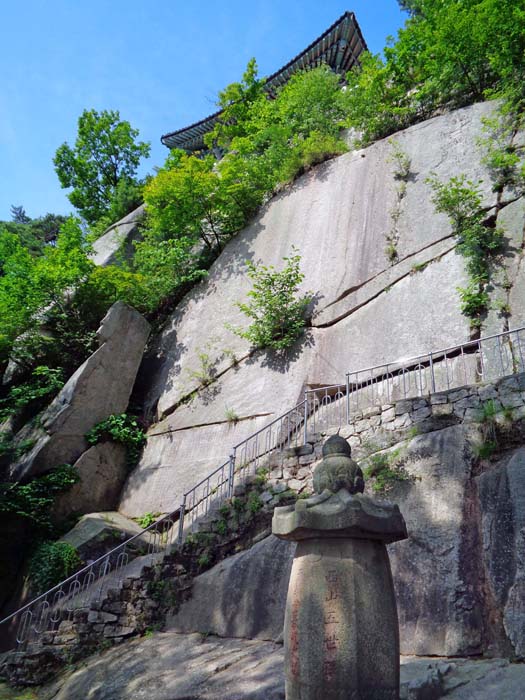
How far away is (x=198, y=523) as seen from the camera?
366 inches

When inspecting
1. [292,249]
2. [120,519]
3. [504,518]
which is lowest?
[504,518]

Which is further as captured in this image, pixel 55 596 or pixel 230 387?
pixel 230 387

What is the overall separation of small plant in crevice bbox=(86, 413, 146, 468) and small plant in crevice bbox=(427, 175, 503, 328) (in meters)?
8.72

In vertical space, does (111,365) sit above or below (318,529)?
above

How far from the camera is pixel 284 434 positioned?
11.0 metres

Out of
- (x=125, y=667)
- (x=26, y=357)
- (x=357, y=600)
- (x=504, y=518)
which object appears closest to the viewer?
(x=357, y=600)

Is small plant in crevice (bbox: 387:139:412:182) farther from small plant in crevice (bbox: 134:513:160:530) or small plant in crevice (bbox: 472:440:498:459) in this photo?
small plant in crevice (bbox: 134:513:160:530)

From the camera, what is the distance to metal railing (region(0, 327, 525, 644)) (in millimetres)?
9445

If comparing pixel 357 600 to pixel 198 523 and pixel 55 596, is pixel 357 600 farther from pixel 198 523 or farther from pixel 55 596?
pixel 55 596

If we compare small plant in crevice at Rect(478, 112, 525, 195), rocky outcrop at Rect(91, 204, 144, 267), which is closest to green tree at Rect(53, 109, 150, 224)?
rocky outcrop at Rect(91, 204, 144, 267)

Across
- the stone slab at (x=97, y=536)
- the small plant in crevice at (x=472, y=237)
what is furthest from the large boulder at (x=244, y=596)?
the small plant in crevice at (x=472, y=237)

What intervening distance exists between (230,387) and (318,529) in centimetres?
963

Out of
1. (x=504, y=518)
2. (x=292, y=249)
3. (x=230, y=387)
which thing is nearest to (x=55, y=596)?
(x=230, y=387)

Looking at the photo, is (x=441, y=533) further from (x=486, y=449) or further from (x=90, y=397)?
(x=90, y=397)
